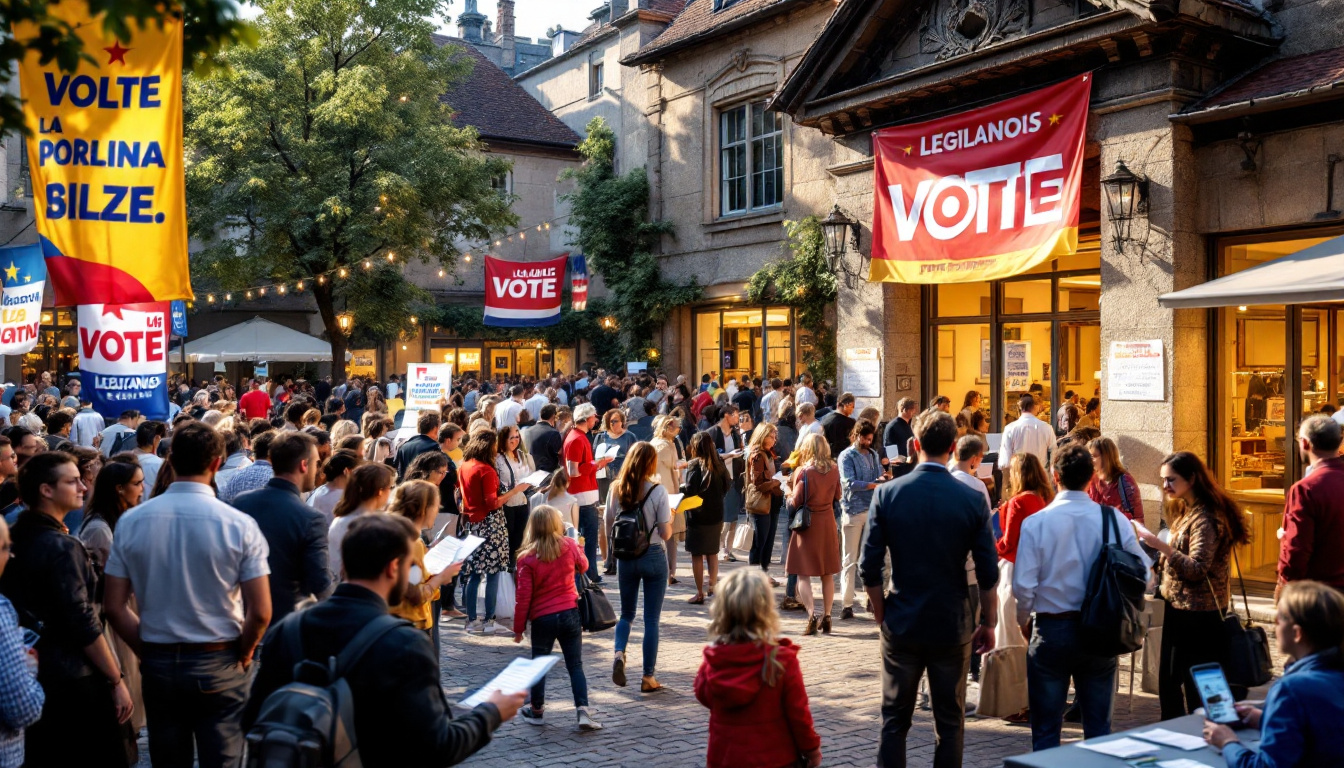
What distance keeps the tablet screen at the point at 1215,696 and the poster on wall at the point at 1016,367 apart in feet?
35.4

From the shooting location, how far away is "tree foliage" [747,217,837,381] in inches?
752

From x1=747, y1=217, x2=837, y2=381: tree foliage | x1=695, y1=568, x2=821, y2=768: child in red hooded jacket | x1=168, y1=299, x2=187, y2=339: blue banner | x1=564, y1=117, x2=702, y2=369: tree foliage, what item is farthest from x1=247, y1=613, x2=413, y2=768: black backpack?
x1=564, y1=117, x2=702, y2=369: tree foliage

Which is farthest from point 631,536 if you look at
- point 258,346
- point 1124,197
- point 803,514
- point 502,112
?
point 502,112

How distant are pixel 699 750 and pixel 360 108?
20.6m

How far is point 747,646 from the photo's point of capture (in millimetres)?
4312

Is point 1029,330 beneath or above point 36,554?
above

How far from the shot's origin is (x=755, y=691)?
427 cm

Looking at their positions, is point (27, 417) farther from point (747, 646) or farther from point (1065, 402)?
point (1065, 402)

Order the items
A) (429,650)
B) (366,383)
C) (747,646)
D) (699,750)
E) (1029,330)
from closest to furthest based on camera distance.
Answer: (429,650), (747,646), (699,750), (1029,330), (366,383)

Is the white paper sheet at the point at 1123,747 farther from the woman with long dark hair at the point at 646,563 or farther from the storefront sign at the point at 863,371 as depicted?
the storefront sign at the point at 863,371

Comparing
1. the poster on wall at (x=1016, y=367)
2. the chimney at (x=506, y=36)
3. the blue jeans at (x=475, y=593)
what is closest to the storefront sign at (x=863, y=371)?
the poster on wall at (x=1016, y=367)

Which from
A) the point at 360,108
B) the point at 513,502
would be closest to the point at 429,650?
the point at 513,502

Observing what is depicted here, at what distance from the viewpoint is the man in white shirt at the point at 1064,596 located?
5484mm

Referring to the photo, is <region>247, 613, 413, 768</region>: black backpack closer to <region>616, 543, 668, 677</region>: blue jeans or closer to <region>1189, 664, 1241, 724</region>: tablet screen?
<region>1189, 664, 1241, 724</region>: tablet screen
